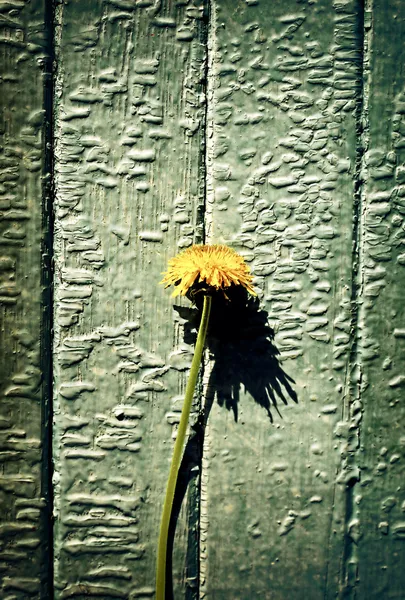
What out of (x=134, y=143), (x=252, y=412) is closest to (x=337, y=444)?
(x=252, y=412)

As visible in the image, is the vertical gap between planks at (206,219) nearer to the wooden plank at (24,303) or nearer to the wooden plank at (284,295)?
the wooden plank at (284,295)

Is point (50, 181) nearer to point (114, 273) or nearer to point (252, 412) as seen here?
point (114, 273)

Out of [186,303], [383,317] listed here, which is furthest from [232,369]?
[383,317]

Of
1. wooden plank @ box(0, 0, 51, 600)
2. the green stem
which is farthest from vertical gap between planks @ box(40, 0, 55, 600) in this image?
the green stem

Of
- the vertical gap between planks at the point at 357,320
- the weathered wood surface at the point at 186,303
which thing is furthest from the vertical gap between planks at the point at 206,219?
the vertical gap between planks at the point at 357,320

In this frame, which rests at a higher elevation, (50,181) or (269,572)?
(50,181)

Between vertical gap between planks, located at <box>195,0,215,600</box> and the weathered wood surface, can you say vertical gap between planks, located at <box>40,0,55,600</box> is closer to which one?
the weathered wood surface

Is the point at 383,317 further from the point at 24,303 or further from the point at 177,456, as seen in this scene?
the point at 24,303
